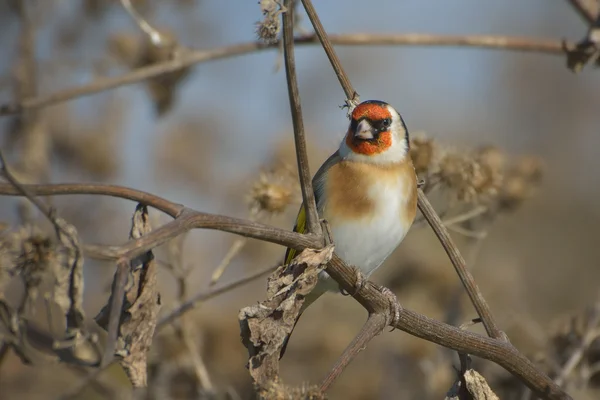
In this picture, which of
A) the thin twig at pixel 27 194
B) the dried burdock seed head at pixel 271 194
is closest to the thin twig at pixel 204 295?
the dried burdock seed head at pixel 271 194

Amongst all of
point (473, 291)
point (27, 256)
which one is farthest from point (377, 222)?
point (27, 256)

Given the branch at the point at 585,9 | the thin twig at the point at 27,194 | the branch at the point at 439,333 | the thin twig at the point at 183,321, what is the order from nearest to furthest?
the thin twig at the point at 27,194
the branch at the point at 439,333
the thin twig at the point at 183,321
the branch at the point at 585,9

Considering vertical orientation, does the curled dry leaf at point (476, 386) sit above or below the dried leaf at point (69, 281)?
above

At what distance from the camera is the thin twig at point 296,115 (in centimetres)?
187

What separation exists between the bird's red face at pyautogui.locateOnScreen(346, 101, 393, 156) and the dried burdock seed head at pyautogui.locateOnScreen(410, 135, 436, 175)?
22 centimetres

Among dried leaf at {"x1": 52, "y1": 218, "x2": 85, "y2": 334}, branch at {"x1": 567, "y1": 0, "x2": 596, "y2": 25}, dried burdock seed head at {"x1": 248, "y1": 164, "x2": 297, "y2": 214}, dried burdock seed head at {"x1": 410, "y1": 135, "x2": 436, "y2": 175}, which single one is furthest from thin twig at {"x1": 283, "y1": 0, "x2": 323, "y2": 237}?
branch at {"x1": 567, "y1": 0, "x2": 596, "y2": 25}

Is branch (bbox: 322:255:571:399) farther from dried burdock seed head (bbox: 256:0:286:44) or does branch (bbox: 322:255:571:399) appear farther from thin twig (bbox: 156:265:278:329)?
thin twig (bbox: 156:265:278:329)

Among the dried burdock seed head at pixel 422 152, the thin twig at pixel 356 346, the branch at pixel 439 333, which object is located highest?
the dried burdock seed head at pixel 422 152

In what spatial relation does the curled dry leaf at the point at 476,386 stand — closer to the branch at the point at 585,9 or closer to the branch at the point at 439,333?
the branch at the point at 439,333

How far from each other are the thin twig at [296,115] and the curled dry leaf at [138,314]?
0.36 meters

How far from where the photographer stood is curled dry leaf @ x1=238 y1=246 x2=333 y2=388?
2.04m

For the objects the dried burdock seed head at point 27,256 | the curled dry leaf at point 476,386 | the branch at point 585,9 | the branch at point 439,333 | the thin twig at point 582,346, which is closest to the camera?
the branch at point 439,333

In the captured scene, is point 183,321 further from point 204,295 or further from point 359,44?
point 359,44

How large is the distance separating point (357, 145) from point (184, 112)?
4153mm
